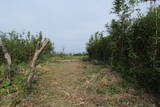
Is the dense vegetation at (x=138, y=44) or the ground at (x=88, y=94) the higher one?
the dense vegetation at (x=138, y=44)

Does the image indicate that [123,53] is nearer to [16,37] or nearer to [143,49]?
[143,49]

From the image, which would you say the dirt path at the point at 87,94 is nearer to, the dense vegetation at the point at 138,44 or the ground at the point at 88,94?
the ground at the point at 88,94

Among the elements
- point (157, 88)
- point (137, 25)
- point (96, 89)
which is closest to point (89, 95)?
point (96, 89)

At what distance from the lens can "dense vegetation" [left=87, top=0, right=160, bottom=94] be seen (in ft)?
8.84

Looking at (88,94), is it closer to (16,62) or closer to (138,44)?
(138,44)

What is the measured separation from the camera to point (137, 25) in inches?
129

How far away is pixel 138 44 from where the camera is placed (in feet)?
10.7

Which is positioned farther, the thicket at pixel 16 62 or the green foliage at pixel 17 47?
the green foliage at pixel 17 47

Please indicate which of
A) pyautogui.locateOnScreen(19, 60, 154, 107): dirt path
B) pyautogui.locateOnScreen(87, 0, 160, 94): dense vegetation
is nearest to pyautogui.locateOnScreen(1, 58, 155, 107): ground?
pyautogui.locateOnScreen(19, 60, 154, 107): dirt path

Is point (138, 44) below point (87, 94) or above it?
above

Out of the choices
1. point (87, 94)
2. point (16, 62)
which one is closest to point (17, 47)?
point (16, 62)

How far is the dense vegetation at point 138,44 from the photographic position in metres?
2.70

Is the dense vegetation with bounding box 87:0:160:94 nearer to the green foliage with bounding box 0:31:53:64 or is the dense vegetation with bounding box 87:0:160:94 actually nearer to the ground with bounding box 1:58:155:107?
the ground with bounding box 1:58:155:107

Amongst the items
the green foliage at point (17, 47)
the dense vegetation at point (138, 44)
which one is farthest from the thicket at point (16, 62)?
the dense vegetation at point (138, 44)
